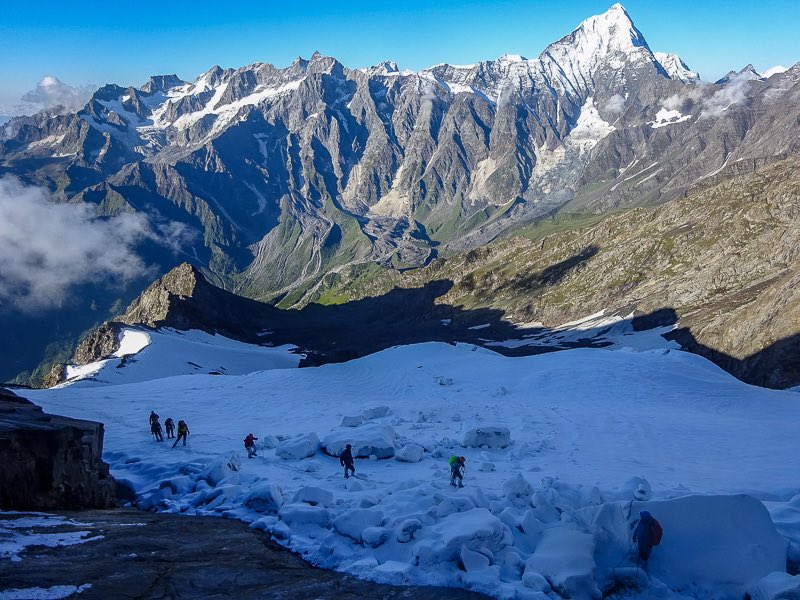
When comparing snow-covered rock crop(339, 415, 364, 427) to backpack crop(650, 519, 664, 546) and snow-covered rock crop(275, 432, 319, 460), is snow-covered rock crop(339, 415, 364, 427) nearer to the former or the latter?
snow-covered rock crop(275, 432, 319, 460)

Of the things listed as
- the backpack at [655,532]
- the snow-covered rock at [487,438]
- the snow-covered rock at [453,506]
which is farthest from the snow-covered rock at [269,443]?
the backpack at [655,532]

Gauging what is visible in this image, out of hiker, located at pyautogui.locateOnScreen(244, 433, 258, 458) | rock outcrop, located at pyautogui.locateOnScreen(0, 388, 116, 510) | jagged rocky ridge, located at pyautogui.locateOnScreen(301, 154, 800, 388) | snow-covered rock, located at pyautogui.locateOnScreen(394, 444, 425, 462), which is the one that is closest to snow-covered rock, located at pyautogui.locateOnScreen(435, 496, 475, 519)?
snow-covered rock, located at pyautogui.locateOnScreen(394, 444, 425, 462)

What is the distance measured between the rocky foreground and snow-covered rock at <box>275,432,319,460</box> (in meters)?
8.60

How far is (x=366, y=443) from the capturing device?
25.5 metres

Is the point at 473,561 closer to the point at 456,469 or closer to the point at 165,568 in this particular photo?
the point at 456,469

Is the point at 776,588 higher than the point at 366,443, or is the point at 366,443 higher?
the point at 776,588

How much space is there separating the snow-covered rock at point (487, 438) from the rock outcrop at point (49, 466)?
612 inches

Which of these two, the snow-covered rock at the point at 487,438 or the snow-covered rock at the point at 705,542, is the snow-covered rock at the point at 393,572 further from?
the snow-covered rock at the point at 487,438

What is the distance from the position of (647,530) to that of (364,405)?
26.6 meters

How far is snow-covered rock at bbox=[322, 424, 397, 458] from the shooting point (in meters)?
25.3

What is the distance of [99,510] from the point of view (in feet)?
63.7

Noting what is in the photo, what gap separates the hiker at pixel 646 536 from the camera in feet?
46.8

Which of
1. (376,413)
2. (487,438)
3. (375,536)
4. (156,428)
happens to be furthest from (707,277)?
(375,536)

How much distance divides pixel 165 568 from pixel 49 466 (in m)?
8.39
